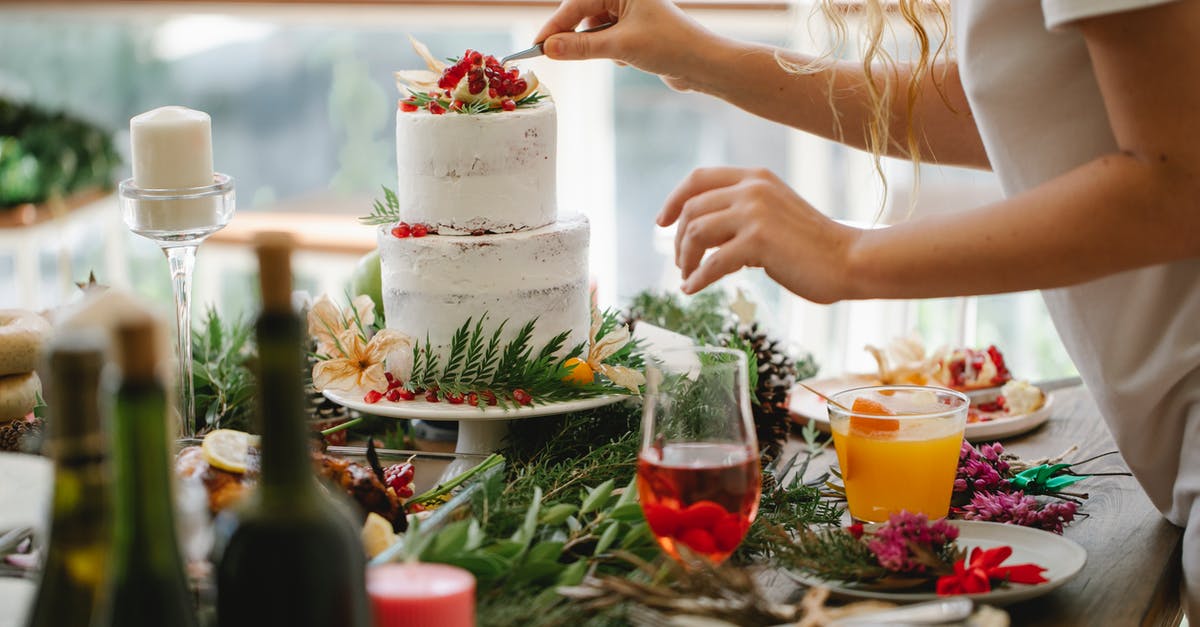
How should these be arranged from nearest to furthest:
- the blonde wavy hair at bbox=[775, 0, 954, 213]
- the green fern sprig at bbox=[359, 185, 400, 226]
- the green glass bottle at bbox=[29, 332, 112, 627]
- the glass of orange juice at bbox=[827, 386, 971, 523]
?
the green glass bottle at bbox=[29, 332, 112, 627] → the glass of orange juice at bbox=[827, 386, 971, 523] → the blonde wavy hair at bbox=[775, 0, 954, 213] → the green fern sprig at bbox=[359, 185, 400, 226]

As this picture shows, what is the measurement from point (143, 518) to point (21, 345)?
82cm

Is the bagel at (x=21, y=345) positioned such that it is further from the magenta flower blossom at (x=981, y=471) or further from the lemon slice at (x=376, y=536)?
the magenta flower blossom at (x=981, y=471)

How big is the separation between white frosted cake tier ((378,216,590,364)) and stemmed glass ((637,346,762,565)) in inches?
17.1

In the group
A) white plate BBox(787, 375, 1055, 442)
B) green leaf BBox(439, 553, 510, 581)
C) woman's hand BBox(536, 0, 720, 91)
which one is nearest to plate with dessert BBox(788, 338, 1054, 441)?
white plate BBox(787, 375, 1055, 442)

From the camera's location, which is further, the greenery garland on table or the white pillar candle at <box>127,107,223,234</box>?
the greenery garland on table

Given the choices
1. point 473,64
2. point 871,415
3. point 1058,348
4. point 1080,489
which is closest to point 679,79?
point 473,64

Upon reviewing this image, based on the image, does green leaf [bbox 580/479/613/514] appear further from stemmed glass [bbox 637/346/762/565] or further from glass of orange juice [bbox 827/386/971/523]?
glass of orange juice [bbox 827/386/971/523]

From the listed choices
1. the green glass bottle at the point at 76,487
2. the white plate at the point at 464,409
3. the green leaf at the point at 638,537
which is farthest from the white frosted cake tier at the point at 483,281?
the green glass bottle at the point at 76,487

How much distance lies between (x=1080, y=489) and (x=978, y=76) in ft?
1.47

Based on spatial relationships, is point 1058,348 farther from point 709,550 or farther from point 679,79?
point 709,550

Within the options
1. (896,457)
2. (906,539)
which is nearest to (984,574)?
(906,539)

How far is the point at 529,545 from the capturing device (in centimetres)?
92

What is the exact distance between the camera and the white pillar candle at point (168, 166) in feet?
3.97

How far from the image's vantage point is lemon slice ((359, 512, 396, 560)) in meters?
0.89
